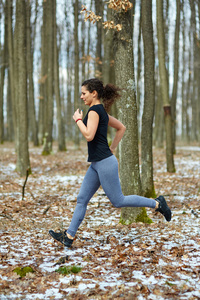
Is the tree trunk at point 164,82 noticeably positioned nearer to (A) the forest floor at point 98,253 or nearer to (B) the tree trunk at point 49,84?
(A) the forest floor at point 98,253

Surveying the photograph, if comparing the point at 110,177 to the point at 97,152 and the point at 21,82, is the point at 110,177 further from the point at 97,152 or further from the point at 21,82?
the point at 21,82

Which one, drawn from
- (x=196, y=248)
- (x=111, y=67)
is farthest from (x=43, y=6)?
(x=196, y=248)

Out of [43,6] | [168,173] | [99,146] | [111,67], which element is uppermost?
[43,6]

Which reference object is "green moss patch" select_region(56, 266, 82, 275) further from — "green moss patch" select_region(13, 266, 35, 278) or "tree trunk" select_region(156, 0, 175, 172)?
"tree trunk" select_region(156, 0, 175, 172)

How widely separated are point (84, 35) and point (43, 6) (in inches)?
383

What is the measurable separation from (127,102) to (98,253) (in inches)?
97.5

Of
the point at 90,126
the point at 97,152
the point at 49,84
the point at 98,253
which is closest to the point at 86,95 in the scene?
the point at 90,126

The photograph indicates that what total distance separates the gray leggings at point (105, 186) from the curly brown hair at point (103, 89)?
Answer: 80cm

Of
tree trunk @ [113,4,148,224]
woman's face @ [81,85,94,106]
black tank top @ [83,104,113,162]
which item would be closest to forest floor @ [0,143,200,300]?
tree trunk @ [113,4,148,224]

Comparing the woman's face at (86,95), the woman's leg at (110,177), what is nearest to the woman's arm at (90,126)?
the woman's face at (86,95)

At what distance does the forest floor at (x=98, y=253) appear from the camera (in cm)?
317

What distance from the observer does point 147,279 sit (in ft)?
11.0

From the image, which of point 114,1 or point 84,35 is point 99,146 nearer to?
point 114,1

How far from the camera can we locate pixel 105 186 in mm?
3936
